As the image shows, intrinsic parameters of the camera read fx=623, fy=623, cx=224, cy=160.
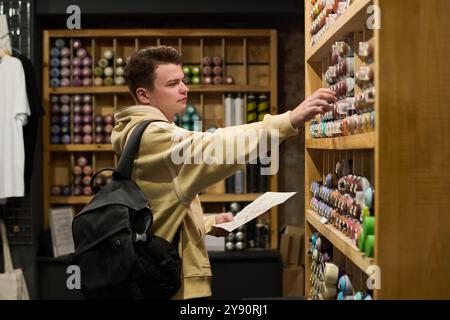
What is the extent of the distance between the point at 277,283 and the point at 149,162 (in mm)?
3287

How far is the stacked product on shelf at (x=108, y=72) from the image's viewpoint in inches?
214

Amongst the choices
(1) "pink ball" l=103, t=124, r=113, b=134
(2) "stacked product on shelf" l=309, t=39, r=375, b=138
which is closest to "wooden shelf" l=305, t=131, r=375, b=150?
(2) "stacked product on shelf" l=309, t=39, r=375, b=138

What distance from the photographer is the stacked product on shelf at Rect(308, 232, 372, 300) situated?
1.85 meters

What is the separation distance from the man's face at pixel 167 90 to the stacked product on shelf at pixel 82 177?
3.27 meters

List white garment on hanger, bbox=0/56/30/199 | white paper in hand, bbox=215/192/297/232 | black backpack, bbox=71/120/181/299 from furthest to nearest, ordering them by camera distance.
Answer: white garment on hanger, bbox=0/56/30/199, white paper in hand, bbox=215/192/297/232, black backpack, bbox=71/120/181/299

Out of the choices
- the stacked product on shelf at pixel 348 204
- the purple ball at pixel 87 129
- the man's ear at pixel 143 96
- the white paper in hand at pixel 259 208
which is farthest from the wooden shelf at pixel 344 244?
the purple ball at pixel 87 129

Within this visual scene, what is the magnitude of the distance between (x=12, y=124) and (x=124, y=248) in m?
3.13

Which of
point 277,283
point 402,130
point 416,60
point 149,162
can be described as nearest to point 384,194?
point 402,130

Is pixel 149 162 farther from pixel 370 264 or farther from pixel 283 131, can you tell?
pixel 370 264

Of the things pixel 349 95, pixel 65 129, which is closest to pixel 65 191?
pixel 65 129

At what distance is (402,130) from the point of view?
1408 millimetres

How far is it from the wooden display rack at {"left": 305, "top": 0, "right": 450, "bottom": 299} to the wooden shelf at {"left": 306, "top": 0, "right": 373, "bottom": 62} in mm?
141

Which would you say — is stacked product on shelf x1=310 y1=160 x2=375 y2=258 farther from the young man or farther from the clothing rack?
the clothing rack

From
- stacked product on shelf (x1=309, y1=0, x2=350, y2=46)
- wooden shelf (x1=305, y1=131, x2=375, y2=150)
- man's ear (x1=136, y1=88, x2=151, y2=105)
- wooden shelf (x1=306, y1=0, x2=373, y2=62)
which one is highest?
stacked product on shelf (x1=309, y1=0, x2=350, y2=46)
